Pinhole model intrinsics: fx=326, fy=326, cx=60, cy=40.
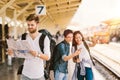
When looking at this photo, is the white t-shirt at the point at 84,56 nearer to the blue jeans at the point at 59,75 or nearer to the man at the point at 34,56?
the blue jeans at the point at 59,75

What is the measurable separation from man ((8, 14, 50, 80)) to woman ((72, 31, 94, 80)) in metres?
1.38

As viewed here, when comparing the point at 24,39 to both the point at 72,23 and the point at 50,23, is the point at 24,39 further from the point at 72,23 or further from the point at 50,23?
the point at 50,23

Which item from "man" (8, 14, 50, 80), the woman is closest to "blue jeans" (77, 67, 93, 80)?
the woman

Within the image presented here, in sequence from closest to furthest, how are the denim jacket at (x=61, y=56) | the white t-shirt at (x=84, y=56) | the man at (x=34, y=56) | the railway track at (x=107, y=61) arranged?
the man at (x=34, y=56)
the denim jacket at (x=61, y=56)
the white t-shirt at (x=84, y=56)
the railway track at (x=107, y=61)

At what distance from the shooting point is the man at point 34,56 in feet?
12.4

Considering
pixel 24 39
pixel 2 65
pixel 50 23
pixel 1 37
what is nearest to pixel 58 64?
pixel 24 39

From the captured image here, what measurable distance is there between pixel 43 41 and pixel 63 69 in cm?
136

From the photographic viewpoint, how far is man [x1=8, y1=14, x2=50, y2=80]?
378 centimetres

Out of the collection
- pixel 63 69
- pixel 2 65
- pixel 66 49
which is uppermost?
pixel 66 49

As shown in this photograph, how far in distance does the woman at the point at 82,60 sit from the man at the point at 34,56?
1.38 meters

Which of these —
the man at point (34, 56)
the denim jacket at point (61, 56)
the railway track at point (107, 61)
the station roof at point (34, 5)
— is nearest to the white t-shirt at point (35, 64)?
the man at point (34, 56)

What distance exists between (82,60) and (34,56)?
61.8 inches

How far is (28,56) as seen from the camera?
3855 millimetres

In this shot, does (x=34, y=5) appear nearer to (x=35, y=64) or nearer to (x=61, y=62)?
(x=61, y=62)
